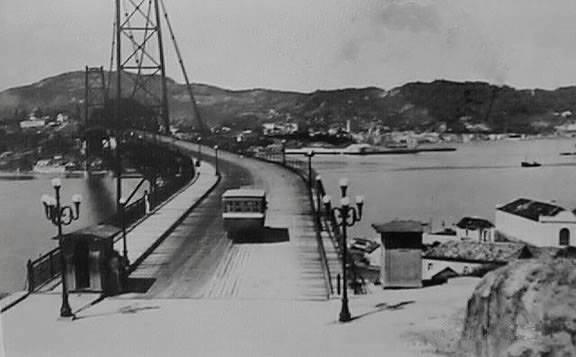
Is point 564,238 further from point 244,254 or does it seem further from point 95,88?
point 95,88

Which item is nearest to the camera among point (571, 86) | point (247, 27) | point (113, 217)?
point (571, 86)

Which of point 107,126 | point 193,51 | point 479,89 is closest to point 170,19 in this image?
point 193,51

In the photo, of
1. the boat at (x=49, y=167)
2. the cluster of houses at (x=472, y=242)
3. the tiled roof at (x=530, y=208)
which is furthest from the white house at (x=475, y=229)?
the boat at (x=49, y=167)

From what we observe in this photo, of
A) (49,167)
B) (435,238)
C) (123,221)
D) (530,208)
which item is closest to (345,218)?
(435,238)

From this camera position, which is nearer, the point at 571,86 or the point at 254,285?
the point at 571,86

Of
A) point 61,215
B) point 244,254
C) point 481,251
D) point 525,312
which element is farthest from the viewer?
point 244,254

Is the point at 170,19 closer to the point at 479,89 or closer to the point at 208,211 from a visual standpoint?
the point at 208,211

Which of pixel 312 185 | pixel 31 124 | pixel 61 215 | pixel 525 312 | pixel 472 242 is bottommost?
pixel 525 312

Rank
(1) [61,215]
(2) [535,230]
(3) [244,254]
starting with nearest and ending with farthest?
1. (2) [535,230]
2. (1) [61,215]
3. (3) [244,254]

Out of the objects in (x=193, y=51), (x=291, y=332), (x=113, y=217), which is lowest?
(x=291, y=332)
